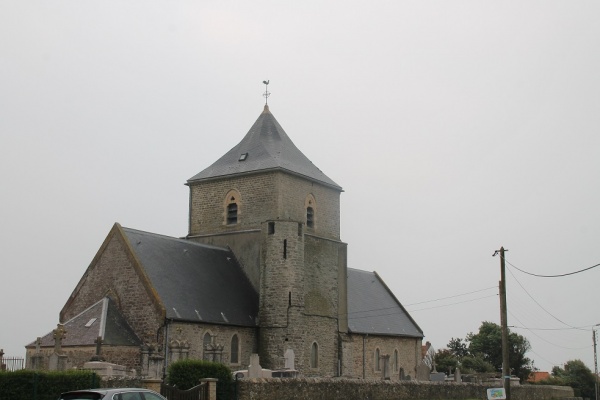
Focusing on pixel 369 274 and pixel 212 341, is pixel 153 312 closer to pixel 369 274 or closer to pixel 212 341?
pixel 212 341

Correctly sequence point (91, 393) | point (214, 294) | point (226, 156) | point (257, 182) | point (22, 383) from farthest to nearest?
point (226, 156) → point (257, 182) → point (214, 294) → point (22, 383) → point (91, 393)

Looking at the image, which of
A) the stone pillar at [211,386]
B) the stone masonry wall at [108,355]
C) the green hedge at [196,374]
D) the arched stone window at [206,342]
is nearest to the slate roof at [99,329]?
the stone masonry wall at [108,355]

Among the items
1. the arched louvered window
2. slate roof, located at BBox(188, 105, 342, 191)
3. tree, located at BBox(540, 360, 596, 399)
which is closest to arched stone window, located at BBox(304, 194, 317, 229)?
the arched louvered window

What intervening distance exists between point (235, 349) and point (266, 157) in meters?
10.0

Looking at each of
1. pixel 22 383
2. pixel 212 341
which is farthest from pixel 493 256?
pixel 22 383

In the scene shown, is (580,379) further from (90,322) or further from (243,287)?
(90,322)

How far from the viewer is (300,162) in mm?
42500

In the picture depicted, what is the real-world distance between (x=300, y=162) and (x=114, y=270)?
39.2ft

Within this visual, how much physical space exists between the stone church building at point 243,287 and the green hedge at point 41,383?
5640 millimetres

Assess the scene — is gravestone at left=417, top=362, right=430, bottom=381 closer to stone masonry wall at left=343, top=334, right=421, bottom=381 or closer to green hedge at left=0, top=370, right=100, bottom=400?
stone masonry wall at left=343, top=334, right=421, bottom=381

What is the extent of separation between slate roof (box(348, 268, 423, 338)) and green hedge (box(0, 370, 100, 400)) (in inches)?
868

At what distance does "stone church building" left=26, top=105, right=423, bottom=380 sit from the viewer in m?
33.1

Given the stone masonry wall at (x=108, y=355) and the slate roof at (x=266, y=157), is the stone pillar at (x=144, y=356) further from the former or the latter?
the slate roof at (x=266, y=157)

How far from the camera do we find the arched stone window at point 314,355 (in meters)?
38.6
